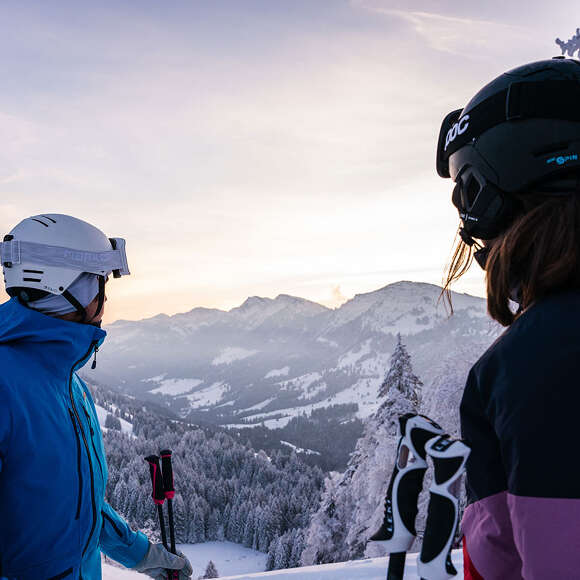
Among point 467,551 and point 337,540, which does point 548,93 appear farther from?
point 337,540

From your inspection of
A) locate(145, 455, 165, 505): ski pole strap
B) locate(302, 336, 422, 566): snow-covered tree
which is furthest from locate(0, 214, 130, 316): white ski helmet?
locate(302, 336, 422, 566): snow-covered tree

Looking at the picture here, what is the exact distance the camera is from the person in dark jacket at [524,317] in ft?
3.06

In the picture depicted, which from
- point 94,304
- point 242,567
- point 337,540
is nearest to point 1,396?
point 94,304

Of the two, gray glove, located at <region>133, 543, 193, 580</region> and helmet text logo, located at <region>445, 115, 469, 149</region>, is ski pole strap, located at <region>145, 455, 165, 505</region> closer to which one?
gray glove, located at <region>133, 543, 193, 580</region>

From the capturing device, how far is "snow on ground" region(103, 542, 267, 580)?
71438 millimetres

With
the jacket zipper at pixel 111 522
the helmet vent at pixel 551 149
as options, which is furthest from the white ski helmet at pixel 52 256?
the helmet vent at pixel 551 149

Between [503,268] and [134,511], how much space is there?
3106 inches

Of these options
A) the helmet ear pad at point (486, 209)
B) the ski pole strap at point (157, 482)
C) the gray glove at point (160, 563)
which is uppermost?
the helmet ear pad at point (486, 209)

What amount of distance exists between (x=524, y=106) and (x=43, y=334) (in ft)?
8.71

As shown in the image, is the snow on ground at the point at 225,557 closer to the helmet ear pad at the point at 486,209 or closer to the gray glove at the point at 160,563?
the gray glove at the point at 160,563

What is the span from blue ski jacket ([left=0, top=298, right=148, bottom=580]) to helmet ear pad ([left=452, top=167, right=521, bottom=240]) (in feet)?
7.68

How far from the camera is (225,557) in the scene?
3039 inches

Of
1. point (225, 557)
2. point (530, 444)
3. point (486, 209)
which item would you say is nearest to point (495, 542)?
point (530, 444)

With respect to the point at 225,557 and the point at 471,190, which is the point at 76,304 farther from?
the point at 225,557
